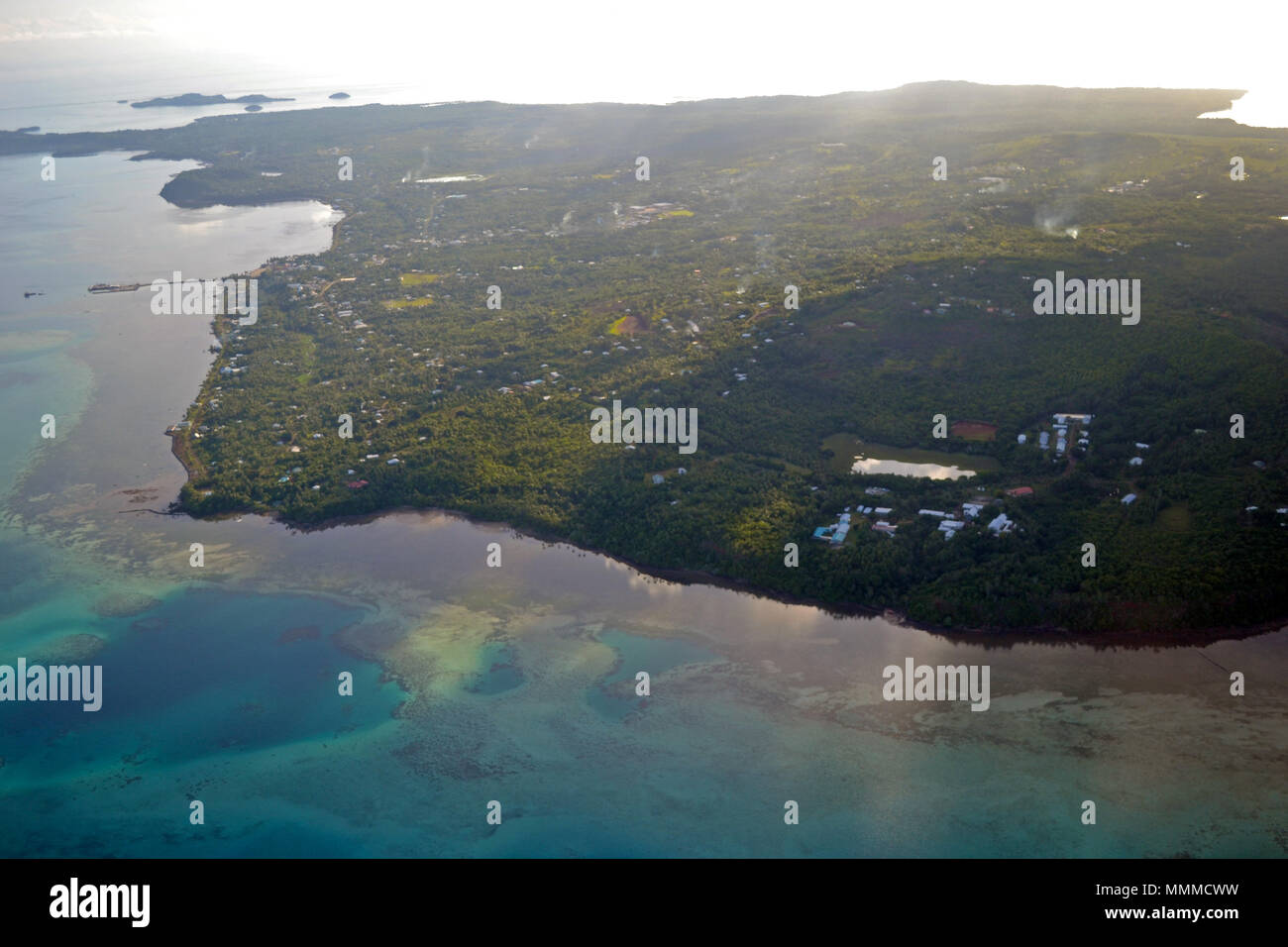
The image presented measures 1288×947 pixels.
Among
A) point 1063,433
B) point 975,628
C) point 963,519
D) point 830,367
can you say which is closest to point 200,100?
point 830,367

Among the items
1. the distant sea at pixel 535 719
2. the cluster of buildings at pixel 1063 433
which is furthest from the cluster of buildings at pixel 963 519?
the cluster of buildings at pixel 1063 433

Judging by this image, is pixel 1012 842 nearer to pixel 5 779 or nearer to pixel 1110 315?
pixel 5 779

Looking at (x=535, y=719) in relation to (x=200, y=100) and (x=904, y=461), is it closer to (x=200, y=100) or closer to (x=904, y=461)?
(x=904, y=461)

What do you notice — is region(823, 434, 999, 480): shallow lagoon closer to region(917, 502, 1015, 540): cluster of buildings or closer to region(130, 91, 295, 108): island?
region(917, 502, 1015, 540): cluster of buildings

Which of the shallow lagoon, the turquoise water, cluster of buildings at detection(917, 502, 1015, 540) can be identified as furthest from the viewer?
the shallow lagoon

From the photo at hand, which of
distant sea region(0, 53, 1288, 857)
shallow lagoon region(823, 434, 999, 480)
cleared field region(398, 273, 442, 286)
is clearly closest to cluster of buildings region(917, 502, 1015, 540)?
shallow lagoon region(823, 434, 999, 480)

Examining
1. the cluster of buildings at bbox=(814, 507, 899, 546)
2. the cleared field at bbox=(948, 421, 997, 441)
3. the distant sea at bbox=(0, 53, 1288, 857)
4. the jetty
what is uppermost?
the jetty
